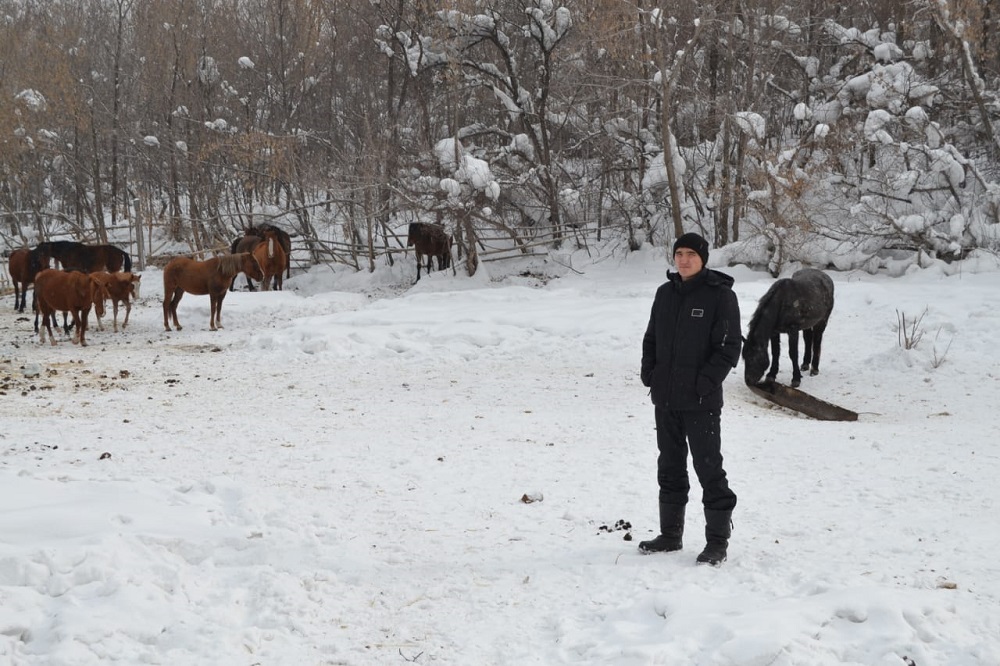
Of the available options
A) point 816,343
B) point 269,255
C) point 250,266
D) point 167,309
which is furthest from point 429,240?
point 816,343

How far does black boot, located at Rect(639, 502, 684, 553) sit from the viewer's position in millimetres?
4641

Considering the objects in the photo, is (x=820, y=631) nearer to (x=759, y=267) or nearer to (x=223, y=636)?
(x=223, y=636)

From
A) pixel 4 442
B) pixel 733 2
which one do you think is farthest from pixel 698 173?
pixel 4 442

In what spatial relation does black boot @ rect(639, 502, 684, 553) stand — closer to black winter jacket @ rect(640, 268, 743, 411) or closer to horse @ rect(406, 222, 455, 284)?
black winter jacket @ rect(640, 268, 743, 411)

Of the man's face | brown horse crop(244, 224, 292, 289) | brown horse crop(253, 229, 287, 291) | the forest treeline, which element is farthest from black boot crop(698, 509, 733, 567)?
brown horse crop(244, 224, 292, 289)

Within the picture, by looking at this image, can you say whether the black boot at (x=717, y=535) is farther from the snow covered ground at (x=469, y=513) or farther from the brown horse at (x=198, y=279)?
the brown horse at (x=198, y=279)

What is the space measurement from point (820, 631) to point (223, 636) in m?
2.61

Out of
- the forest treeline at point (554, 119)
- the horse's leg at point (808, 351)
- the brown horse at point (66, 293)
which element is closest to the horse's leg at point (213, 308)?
the brown horse at point (66, 293)

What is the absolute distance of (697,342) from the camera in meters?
4.44

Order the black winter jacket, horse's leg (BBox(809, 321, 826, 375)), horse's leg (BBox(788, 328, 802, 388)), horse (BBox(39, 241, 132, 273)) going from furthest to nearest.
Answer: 1. horse (BBox(39, 241, 132, 273))
2. horse's leg (BBox(809, 321, 826, 375))
3. horse's leg (BBox(788, 328, 802, 388))
4. the black winter jacket

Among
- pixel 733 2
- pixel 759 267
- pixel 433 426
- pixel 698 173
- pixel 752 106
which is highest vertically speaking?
pixel 733 2

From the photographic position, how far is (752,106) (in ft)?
64.3

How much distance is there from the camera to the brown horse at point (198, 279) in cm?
1389

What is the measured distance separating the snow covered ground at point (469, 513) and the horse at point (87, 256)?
631 cm
